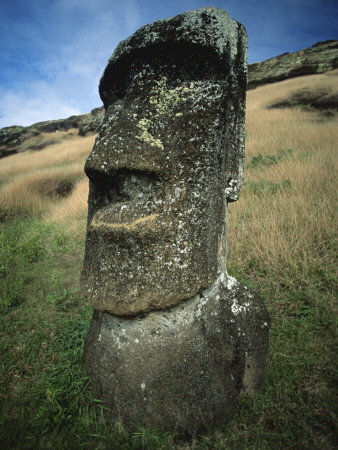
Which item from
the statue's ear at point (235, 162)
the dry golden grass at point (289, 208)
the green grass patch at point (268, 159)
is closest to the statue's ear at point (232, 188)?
the statue's ear at point (235, 162)

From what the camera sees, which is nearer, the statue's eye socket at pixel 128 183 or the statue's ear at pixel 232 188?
the statue's eye socket at pixel 128 183

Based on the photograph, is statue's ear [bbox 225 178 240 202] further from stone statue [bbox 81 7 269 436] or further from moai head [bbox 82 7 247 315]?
moai head [bbox 82 7 247 315]

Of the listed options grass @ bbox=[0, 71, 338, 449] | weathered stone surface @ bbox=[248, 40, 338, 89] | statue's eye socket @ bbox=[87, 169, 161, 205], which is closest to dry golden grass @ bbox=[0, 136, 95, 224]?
grass @ bbox=[0, 71, 338, 449]

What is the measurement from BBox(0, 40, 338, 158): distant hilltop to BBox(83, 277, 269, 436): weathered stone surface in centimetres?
1338

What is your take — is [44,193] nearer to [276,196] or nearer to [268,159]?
[268,159]

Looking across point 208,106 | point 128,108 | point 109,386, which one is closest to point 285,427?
point 109,386

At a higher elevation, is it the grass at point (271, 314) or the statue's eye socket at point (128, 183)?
the statue's eye socket at point (128, 183)

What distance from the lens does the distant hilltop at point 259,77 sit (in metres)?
16.3

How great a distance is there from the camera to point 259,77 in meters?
19.0

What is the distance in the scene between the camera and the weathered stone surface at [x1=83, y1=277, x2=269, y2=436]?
127 centimetres

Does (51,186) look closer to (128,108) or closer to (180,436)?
(128,108)

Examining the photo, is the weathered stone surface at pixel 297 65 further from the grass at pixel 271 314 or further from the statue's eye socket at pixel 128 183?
the statue's eye socket at pixel 128 183

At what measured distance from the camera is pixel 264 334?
1446 mm

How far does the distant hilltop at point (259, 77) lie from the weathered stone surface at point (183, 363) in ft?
43.9
